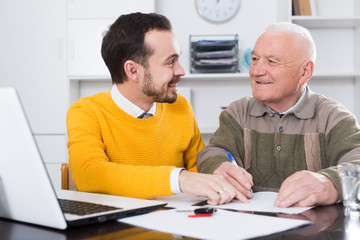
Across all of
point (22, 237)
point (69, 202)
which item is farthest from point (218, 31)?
point (22, 237)

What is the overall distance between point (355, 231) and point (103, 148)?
36.0 inches

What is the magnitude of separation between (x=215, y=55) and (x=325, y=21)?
89 centimetres

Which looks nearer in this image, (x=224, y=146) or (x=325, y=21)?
(x=224, y=146)

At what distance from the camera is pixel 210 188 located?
1.09 metres

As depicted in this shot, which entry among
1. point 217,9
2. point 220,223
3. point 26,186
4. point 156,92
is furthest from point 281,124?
point 217,9

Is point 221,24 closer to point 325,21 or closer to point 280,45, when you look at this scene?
point 325,21

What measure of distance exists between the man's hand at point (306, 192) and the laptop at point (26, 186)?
33 centimetres

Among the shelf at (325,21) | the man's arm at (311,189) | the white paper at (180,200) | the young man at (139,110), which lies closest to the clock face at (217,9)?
the shelf at (325,21)

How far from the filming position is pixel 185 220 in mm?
868

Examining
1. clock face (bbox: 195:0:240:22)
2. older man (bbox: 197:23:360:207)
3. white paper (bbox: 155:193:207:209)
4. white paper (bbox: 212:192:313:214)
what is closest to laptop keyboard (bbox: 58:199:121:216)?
white paper (bbox: 155:193:207:209)

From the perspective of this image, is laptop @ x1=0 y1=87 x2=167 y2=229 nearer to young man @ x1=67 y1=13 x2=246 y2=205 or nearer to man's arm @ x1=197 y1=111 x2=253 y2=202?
man's arm @ x1=197 y1=111 x2=253 y2=202

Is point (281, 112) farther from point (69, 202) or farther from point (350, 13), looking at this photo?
point (350, 13)

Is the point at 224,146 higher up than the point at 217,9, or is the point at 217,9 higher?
the point at 217,9

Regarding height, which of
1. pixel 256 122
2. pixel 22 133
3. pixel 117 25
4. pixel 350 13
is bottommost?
pixel 256 122
